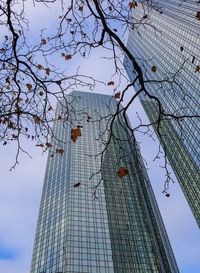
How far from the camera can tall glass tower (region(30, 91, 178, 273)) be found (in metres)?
91.2

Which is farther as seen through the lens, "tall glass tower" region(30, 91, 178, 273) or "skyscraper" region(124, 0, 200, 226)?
"tall glass tower" region(30, 91, 178, 273)

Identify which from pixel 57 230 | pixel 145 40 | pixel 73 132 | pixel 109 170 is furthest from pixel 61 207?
pixel 73 132

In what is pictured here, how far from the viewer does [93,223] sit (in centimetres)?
10262

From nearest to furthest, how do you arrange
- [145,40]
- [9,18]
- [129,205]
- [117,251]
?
[9,18], [117,251], [129,205], [145,40]

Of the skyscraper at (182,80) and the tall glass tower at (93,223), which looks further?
the tall glass tower at (93,223)

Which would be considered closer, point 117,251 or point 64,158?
point 117,251

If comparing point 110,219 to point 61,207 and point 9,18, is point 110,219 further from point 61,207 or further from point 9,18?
point 9,18

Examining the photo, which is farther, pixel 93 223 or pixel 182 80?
pixel 93 223

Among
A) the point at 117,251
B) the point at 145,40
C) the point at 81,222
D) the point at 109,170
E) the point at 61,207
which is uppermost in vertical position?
the point at 145,40

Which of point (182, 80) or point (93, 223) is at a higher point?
point (182, 80)

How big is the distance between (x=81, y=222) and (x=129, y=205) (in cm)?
2955

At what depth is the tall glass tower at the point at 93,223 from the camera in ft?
299

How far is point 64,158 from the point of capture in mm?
132000

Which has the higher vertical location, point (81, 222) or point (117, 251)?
point (81, 222)
